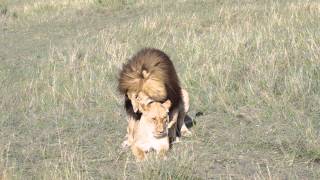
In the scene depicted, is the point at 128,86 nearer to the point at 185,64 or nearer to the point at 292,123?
the point at 292,123

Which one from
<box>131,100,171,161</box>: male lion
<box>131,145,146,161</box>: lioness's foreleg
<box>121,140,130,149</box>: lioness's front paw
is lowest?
<box>121,140,130,149</box>: lioness's front paw

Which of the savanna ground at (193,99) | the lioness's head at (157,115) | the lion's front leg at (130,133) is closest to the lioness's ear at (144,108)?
the lioness's head at (157,115)

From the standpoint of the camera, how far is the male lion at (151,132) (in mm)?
5156

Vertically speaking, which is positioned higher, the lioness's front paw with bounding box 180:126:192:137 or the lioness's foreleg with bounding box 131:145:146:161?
the lioness's foreleg with bounding box 131:145:146:161

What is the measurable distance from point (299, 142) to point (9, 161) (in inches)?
103

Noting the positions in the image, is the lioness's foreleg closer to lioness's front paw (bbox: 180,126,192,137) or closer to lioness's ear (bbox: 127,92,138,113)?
lioness's ear (bbox: 127,92,138,113)

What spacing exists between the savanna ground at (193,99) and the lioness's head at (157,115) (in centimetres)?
26

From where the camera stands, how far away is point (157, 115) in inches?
202

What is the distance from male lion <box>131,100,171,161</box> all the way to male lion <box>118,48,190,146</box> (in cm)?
17

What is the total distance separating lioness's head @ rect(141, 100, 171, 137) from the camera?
512 cm

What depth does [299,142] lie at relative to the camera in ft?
17.5

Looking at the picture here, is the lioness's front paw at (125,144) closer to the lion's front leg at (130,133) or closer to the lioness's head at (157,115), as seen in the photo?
the lion's front leg at (130,133)

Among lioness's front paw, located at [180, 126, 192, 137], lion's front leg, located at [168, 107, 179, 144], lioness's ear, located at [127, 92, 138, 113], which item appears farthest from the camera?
lioness's front paw, located at [180, 126, 192, 137]

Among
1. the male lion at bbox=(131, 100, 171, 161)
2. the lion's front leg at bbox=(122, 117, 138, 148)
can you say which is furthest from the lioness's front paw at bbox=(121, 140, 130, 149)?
the male lion at bbox=(131, 100, 171, 161)
